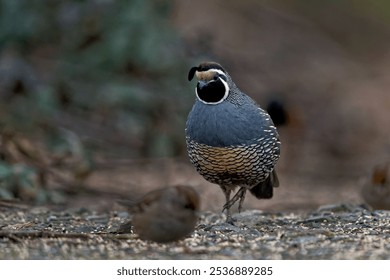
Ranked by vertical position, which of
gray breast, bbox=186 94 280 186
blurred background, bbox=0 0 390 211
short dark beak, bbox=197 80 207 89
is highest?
blurred background, bbox=0 0 390 211

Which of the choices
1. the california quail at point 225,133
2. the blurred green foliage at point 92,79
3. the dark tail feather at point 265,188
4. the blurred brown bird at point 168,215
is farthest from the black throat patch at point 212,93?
the blurred green foliage at point 92,79

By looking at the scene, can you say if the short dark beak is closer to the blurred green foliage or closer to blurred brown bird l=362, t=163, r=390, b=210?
blurred brown bird l=362, t=163, r=390, b=210

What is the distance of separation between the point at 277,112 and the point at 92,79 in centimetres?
178

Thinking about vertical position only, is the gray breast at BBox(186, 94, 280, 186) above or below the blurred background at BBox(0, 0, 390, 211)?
below

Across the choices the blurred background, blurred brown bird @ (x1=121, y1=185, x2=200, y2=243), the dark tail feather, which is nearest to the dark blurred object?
the blurred background

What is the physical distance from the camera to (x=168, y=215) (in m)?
4.93

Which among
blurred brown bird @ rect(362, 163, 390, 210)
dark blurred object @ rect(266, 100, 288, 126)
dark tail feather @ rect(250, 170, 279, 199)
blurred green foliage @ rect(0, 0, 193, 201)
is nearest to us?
dark tail feather @ rect(250, 170, 279, 199)

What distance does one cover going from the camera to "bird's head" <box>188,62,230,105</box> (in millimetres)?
5746

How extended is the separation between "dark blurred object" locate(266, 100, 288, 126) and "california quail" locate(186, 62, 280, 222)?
3280 mm

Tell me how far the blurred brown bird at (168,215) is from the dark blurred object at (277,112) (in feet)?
14.3

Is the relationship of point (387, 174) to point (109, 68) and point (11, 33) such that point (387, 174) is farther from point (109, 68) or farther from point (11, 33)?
point (11, 33)

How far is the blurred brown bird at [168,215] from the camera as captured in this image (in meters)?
4.92

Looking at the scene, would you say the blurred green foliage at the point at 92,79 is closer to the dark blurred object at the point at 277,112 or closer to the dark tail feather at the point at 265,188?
the dark blurred object at the point at 277,112

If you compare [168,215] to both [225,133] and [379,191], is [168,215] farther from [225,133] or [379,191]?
[379,191]
